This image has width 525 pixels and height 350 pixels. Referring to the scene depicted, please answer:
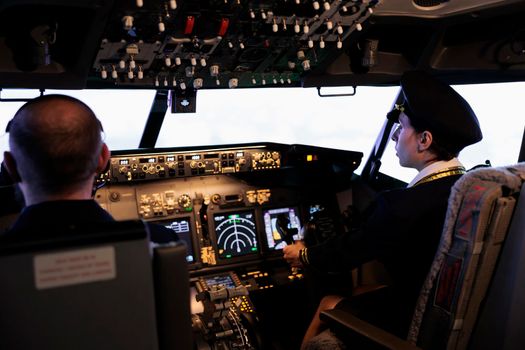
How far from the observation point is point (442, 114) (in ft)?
6.54

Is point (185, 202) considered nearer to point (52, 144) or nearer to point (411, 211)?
point (411, 211)

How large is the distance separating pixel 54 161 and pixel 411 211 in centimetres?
121

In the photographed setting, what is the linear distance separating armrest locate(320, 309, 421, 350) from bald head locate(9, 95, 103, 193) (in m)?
1.00

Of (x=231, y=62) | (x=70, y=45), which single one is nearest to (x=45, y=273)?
(x=70, y=45)

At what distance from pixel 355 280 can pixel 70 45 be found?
1.85 m

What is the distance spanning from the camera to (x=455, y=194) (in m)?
1.71

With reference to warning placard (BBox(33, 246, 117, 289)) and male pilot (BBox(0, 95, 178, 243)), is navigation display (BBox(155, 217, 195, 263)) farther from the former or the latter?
warning placard (BBox(33, 246, 117, 289))

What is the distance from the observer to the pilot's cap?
198 centimetres

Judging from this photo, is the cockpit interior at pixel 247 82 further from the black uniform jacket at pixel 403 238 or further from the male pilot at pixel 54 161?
the male pilot at pixel 54 161

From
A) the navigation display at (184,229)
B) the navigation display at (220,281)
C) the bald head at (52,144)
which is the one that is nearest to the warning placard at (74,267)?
the bald head at (52,144)

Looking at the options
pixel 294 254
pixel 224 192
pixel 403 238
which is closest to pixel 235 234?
pixel 224 192

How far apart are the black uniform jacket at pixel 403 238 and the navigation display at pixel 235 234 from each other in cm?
102

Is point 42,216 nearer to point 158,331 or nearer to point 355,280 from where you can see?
point 158,331

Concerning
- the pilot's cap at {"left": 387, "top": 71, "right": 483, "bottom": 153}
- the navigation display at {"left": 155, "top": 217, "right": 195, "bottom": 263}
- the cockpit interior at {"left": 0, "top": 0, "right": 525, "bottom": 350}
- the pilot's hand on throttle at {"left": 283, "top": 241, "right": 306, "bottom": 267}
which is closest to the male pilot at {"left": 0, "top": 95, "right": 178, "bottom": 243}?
the cockpit interior at {"left": 0, "top": 0, "right": 525, "bottom": 350}
